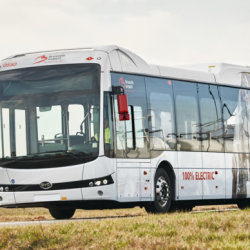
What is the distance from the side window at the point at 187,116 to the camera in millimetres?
15291

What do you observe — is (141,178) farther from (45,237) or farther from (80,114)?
(45,237)

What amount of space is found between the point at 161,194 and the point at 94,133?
279 centimetres

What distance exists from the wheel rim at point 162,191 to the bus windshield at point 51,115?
2.45m

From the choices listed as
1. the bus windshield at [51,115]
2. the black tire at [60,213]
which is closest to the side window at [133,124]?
the bus windshield at [51,115]

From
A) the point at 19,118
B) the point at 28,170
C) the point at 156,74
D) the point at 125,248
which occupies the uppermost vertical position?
the point at 156,74

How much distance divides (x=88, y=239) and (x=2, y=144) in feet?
15.9

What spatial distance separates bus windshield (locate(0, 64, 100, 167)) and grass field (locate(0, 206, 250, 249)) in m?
2.39

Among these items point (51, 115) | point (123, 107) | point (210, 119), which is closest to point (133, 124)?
point (123, 107)

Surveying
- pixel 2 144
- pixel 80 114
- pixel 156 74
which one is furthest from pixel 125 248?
pixel 156 74

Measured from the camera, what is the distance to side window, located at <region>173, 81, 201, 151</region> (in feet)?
50.2

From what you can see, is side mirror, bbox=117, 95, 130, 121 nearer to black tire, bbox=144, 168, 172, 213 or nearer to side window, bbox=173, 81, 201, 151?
black tire, bbox=144, 168, 172, 213

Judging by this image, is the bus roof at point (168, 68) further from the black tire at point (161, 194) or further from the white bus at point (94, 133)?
the black tire at point (161, 194)

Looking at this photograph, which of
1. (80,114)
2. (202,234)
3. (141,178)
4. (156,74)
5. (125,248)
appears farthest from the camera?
(156,74)

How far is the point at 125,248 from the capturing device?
8.38 m
